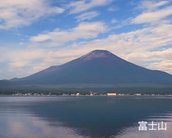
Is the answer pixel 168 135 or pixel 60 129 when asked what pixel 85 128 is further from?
pixel 168 135

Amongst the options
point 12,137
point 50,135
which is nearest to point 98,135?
point 50,135

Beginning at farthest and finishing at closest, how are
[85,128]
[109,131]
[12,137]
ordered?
1. [85,128]
2. [109,131]
3. [12,137]

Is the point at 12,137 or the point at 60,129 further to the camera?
the point at 60,129

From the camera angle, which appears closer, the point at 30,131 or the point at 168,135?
the point at 168,135

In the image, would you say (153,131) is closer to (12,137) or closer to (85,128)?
(85,128)

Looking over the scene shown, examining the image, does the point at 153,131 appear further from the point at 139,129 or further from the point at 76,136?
the point at 76,136

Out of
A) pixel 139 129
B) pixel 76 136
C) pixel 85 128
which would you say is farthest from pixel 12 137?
pixel 139 129

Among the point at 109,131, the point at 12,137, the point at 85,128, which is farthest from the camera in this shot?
the point at 85,128
